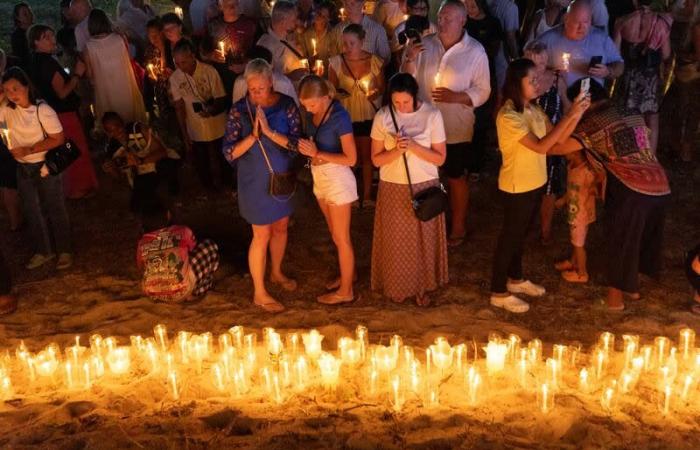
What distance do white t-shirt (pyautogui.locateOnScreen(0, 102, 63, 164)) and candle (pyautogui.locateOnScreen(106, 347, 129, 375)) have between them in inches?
90.8

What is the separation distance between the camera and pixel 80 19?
8.24 meters

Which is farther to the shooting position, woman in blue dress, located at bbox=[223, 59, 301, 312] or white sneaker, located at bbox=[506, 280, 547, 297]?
white sneaker, located at bbox=[506, 280, 547, 297]

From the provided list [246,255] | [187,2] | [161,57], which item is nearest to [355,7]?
[161,57]

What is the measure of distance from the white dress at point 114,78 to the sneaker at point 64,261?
5.71ft

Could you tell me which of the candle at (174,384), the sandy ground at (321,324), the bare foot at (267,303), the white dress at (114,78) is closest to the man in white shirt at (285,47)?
the sandy ground at (321,324)

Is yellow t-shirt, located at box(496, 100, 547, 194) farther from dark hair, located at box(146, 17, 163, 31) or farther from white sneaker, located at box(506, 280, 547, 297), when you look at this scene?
dark hair, located at box(146, 17, 163, 31)

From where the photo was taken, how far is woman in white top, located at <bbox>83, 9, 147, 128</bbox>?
7277 mm

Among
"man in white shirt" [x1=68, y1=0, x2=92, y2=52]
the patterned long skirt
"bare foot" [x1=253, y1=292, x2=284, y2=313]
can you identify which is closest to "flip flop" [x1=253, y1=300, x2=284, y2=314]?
"bare foot" [x1=253, y1=292, x2=284, y2=313]

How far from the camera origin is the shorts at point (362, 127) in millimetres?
7027

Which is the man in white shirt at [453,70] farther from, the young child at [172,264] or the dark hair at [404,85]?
the young child at [172,264]

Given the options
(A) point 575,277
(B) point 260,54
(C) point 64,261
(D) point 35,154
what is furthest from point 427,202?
(C) point 64,261

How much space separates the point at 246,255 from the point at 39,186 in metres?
1.98

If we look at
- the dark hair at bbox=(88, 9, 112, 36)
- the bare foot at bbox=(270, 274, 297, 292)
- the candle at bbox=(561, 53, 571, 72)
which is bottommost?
the bare foot at bbox=(270, 274, 297, 292)

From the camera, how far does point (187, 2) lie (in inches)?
438
